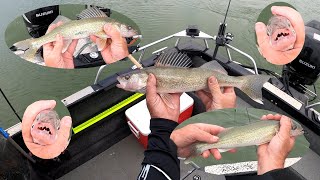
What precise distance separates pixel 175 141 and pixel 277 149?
→ 815 millimetres

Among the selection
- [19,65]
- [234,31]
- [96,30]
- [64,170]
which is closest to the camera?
[96,30]

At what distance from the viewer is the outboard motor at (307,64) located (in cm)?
375

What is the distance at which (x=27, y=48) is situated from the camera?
2.31 metres

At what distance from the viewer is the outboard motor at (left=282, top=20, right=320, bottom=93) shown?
12.3ft

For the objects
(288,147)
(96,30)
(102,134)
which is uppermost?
(96,30)

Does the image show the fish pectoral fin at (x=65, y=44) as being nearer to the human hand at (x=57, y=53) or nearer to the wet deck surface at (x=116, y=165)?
the human hand at (x=57, y=53)

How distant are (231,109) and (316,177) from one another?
1.68m

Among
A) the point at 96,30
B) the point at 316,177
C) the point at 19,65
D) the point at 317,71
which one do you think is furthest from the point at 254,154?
the point at 19,65

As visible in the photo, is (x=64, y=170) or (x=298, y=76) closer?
(x=64, y=170)

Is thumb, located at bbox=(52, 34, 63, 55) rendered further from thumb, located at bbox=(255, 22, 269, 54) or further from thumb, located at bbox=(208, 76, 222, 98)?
thumb, located at bbox=(255, 22, 269, 54)

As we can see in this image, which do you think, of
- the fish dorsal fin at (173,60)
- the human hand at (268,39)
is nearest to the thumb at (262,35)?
the human hand at (268,39)

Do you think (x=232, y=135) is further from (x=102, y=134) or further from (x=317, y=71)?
(x=317, y=71)

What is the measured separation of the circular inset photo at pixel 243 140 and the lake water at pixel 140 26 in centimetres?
252

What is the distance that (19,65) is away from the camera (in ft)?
Answer: 16.9
